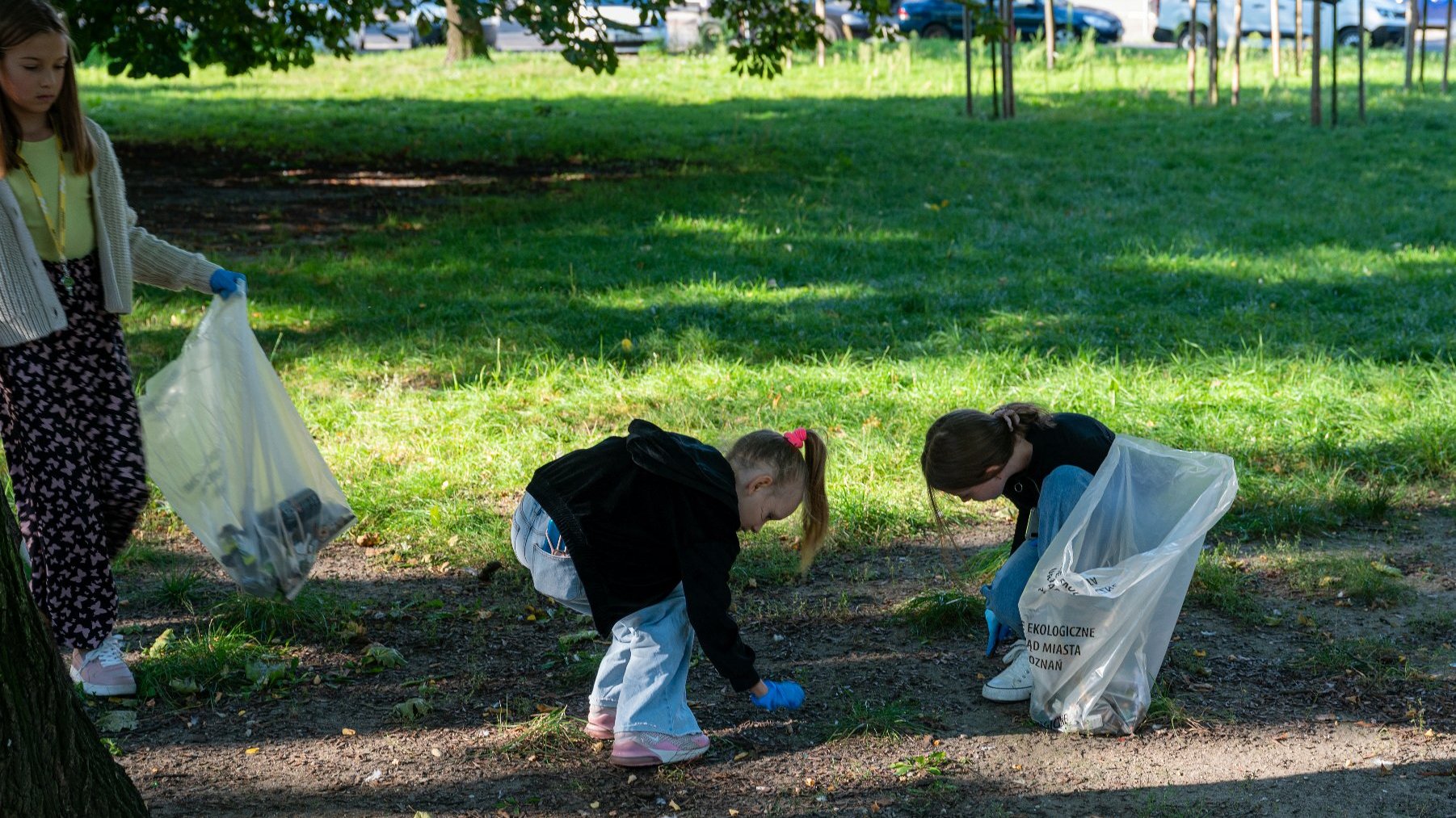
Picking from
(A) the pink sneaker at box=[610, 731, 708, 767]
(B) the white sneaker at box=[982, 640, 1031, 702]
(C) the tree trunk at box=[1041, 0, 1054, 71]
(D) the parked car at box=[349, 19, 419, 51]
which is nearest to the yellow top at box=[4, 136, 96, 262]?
(A) the pink sneaker at box=[610, 731, 708, 767]

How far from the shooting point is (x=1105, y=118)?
43.4 feet

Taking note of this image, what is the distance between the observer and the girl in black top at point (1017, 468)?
2.87 metres

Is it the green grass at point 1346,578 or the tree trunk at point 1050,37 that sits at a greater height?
the tree trunk at point 1050,37

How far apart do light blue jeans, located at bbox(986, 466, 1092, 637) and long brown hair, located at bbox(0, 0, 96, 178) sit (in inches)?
90.4

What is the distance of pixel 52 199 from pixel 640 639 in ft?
5.32

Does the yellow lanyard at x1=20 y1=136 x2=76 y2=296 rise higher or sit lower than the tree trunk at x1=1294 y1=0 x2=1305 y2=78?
lower

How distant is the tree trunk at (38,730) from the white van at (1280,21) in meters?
23.3

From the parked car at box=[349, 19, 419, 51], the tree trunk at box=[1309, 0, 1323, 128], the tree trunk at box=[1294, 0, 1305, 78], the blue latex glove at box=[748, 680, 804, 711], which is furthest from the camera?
the parked car at box=[349, 19, 419, 51]

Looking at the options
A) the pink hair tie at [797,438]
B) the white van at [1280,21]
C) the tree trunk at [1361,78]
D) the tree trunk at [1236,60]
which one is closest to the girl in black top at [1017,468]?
the pink hair tie at [797,438]

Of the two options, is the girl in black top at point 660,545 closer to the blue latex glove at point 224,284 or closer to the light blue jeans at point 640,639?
the light blue jeans at point 640,639

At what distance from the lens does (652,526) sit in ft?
8.85

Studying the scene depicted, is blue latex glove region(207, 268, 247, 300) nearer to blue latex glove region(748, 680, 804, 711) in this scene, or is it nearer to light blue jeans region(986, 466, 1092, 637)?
blue latex glove region(748, 680, 804, 711)

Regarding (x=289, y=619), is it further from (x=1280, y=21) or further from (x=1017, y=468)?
(x=1280, y=21)

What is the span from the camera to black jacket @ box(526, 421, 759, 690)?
2.61 m
